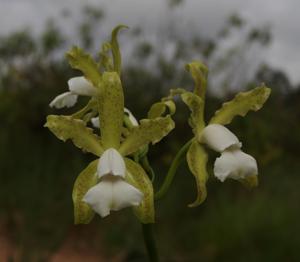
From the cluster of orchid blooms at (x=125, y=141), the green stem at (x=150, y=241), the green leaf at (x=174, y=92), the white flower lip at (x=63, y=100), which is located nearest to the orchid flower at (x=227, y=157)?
the cluster of orchid blooms at (x=125, y=141)

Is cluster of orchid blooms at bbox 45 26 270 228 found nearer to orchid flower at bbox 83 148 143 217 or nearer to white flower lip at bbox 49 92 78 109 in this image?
orchid flower at bbox 83 148 143 217

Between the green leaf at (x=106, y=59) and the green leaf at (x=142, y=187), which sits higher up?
the green leaf at (x=106, y=59)

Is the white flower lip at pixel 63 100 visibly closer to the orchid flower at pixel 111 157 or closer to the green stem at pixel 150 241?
the orchid flower at pixel 111 157

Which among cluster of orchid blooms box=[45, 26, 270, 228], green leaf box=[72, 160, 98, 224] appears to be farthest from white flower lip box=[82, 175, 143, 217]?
green leaf box=[72, 160, 98, 224]

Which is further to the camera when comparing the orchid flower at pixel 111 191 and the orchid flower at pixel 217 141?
the orchid flower at pixel 217 141

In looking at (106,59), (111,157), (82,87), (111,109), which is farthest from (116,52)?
(111,157)

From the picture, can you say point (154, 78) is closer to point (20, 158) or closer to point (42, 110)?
point (42, 110)

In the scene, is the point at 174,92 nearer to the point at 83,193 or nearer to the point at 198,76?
the point at 198,76
